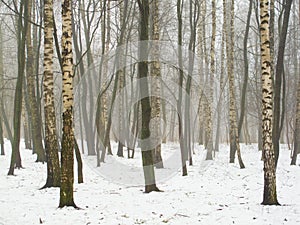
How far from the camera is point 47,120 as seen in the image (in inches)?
438

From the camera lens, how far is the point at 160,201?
9625 mm

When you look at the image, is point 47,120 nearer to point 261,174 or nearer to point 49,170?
point 49,170

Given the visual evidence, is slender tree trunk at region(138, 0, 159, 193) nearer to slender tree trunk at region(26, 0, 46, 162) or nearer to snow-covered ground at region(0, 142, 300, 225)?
snow-covered ground at region(0, 142, 300, 225)

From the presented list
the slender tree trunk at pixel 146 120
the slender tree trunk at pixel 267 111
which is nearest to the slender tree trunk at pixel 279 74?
the slender tree trunk at pixel 267 111

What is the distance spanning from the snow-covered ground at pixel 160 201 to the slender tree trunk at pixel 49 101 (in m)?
0.72

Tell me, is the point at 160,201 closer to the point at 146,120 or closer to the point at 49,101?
the point at 146,120

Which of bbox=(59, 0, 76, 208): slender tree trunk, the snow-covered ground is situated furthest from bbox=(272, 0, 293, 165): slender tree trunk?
bbox=(59, 0, 76, 208): slender tree trunk

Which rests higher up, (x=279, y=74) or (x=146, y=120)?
(x=279, y=74)

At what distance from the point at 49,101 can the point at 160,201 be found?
4.58m

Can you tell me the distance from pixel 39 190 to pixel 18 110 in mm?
4308

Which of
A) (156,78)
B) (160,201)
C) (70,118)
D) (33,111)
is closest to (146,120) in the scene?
(160,201)

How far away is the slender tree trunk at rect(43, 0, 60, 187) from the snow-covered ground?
72 centimetres

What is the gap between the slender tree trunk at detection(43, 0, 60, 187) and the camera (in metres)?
10.8

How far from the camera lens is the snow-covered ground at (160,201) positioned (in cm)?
751
